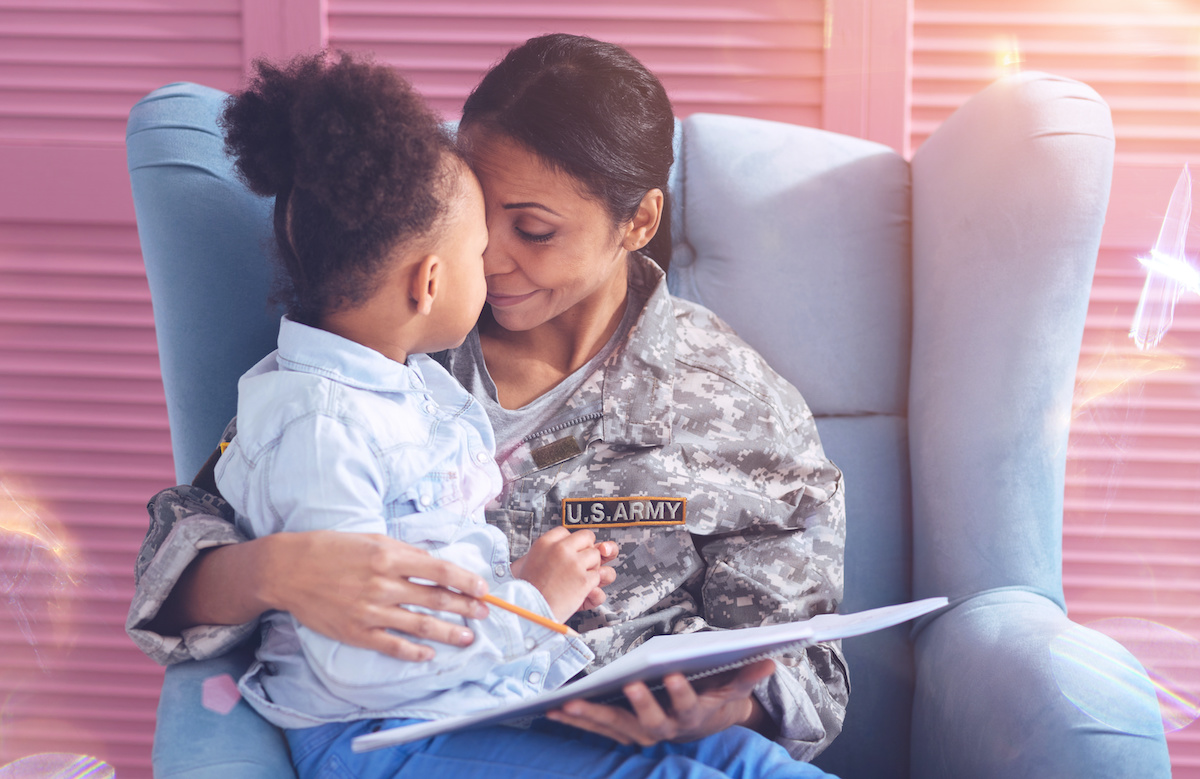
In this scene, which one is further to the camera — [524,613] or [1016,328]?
[1016,328]

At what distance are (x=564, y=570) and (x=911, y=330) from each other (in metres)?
0.71

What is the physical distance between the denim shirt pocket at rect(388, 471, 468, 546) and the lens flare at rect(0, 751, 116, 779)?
1.41 metres

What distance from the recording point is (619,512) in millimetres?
934

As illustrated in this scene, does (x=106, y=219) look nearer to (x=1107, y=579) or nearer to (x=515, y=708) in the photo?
(x=515, y=708)

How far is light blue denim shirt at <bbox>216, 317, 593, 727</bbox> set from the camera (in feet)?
2.20

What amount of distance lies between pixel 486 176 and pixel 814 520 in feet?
1.84

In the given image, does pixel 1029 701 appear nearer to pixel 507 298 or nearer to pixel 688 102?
pixel 507 298

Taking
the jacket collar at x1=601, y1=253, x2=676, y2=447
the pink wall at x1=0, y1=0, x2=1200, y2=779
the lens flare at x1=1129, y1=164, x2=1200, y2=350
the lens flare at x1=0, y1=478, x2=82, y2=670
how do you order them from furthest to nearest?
the lens flare at x1=0, y1=478, x2=82, y2=670
the pink wall at x1=0, y1=0, x2=1200, y2=779
the lens flare at x1=1129, y1=164, x2=1200, y2=350
the jacket collar at x1=601, y1=253, x2=676, y2=447

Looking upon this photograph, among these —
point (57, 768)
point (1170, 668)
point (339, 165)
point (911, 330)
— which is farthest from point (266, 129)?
point (57, 768)

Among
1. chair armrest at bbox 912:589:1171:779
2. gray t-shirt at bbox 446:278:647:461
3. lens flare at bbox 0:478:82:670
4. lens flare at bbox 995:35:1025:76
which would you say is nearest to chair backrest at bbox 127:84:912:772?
chair armrest at bbox 912:589:1171:779

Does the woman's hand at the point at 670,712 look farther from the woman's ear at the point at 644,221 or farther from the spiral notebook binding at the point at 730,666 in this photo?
the woman's ear at the point at 644,221

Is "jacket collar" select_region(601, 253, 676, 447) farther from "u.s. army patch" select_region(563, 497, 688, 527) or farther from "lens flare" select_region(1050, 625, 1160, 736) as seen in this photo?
"lens flare" select_region(1050, 625, 1160, 736)

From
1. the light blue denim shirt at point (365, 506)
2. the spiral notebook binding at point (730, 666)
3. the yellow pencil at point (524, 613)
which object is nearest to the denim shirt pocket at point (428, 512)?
the light blue denim shirt at point (365, 506)

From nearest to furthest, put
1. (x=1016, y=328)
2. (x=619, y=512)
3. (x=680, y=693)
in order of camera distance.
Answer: (x=680, y=693) → (x=619, y=512) → (x=1016, y=328)
